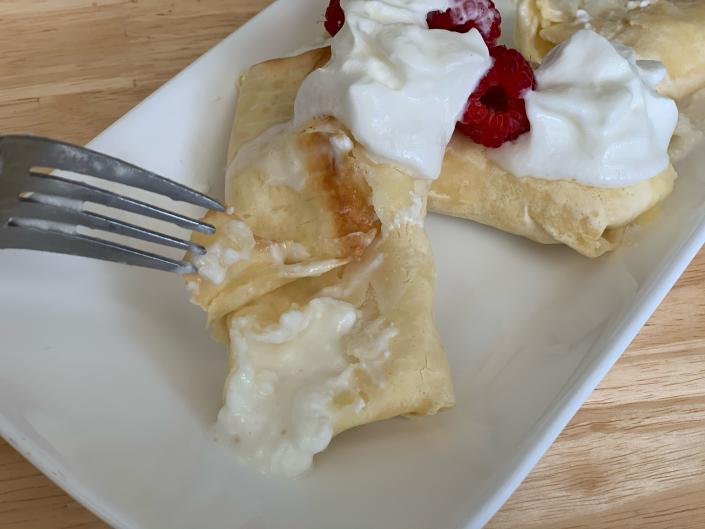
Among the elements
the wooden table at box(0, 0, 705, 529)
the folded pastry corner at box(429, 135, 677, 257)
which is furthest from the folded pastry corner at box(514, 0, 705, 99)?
the wooden table at box(0, 0, 705, 529)

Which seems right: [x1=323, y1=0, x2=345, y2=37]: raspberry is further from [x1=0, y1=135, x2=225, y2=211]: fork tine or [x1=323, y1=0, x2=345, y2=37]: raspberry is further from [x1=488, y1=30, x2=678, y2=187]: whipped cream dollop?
[x1=0, y1=135, x2=225, y2=211]: fork tine

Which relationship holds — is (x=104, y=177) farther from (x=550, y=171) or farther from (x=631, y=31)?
(x=631, y=31)

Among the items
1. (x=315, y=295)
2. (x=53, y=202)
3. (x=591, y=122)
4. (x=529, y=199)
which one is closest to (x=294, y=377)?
(x=315, y=295)

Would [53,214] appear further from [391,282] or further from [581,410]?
[581,410]

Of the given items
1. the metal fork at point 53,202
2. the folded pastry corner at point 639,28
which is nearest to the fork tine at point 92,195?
the metal fork at point 53,202

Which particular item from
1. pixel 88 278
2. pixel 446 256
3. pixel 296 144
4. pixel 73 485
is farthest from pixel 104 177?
pixel 446 256
